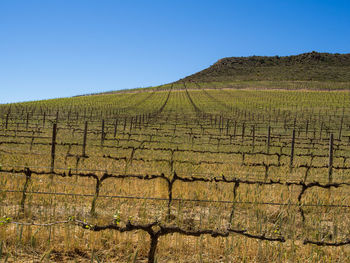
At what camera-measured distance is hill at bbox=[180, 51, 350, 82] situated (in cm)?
10519

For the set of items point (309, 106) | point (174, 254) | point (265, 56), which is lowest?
point (174, 254)

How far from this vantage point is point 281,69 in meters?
123

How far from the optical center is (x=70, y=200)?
5918 mm

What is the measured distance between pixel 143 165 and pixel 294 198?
4.86m

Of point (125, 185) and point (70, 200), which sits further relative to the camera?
point (125, 185)

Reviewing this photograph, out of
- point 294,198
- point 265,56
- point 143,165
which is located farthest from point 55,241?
point 265,56

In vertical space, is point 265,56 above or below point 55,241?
above

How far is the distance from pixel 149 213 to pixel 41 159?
5.72 metres

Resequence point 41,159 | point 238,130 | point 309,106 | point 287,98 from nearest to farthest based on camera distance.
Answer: point 41,159
point 238,130
point 309,106
point 287,98

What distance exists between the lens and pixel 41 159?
9.96 meters

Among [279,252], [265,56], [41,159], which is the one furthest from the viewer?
[265,56]

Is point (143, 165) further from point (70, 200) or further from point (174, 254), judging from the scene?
point (174, 254)

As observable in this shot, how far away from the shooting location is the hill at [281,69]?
345 feet

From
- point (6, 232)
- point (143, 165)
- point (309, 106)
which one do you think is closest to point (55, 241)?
point (6, 232)
